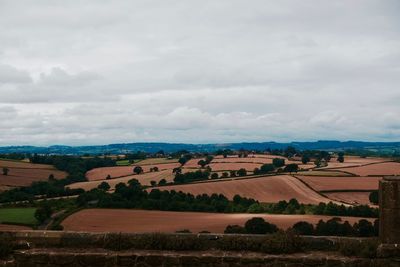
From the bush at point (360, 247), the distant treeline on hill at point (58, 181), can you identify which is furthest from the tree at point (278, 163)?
the bush at point (360, 247)

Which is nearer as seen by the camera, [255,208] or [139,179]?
[255,208]

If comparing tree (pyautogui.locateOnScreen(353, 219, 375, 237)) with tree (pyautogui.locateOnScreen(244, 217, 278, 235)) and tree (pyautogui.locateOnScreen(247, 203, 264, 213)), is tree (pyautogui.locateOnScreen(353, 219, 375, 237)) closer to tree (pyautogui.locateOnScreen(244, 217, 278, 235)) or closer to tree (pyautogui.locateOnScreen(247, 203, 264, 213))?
tree (pyautogui.locateOnScreen(244, 217, 278, 235))

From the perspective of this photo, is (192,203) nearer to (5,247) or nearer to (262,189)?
(262,189)

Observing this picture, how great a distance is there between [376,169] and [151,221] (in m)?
41.0

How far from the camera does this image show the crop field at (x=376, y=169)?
64.2m

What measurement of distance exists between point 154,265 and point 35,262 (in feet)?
6.73

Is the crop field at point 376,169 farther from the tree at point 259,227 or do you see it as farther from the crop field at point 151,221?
the tree at point 259,227

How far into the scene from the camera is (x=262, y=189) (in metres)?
60.9

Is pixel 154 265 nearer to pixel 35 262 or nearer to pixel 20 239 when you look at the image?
pixel 35 262

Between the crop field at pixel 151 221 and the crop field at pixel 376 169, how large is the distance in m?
24.8

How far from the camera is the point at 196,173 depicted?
72.6 meters

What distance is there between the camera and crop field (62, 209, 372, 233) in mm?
35612

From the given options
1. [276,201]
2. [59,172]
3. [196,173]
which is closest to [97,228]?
[276,201]

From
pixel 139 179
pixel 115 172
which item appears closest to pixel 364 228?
pixel 139 179
